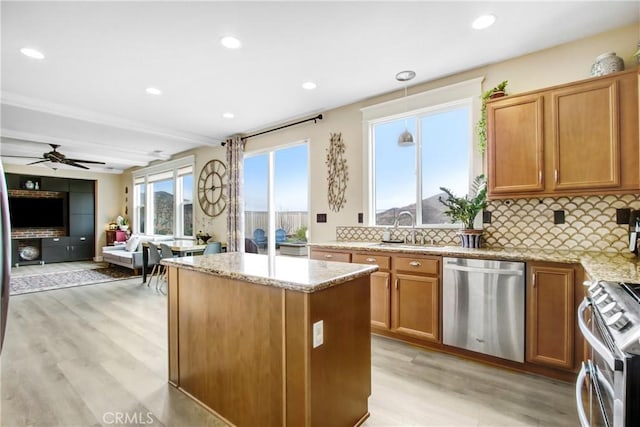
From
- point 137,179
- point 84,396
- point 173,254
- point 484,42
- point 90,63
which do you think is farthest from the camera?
point 137,179

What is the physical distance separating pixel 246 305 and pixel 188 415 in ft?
3.05

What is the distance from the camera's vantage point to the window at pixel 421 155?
332 cm

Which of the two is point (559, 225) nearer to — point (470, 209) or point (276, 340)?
point (470, 209)

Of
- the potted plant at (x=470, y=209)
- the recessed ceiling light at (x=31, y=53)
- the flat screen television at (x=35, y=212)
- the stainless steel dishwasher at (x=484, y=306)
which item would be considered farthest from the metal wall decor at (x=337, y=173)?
the flat screen television at (x=35, y=212)

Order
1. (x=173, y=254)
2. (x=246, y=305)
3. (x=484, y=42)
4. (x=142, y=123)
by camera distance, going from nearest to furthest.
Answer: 1. (x=246, y=305)
2. (x=484, y=42)
3. (x=142, y=123)
4. (x=173, y=254)

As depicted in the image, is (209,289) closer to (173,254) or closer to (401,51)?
(401,51)

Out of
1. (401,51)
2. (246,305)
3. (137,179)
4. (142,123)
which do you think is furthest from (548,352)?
(137,179)

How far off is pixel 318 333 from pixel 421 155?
271cm

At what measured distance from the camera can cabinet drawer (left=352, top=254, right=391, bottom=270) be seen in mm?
3127

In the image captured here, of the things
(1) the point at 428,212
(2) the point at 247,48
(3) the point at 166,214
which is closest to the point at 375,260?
(1) the point at 428,212

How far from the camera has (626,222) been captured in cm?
247

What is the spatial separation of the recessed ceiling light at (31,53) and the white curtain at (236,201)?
2964 mm

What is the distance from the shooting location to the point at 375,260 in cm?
321

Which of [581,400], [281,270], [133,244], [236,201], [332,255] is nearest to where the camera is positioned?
[581,400]
